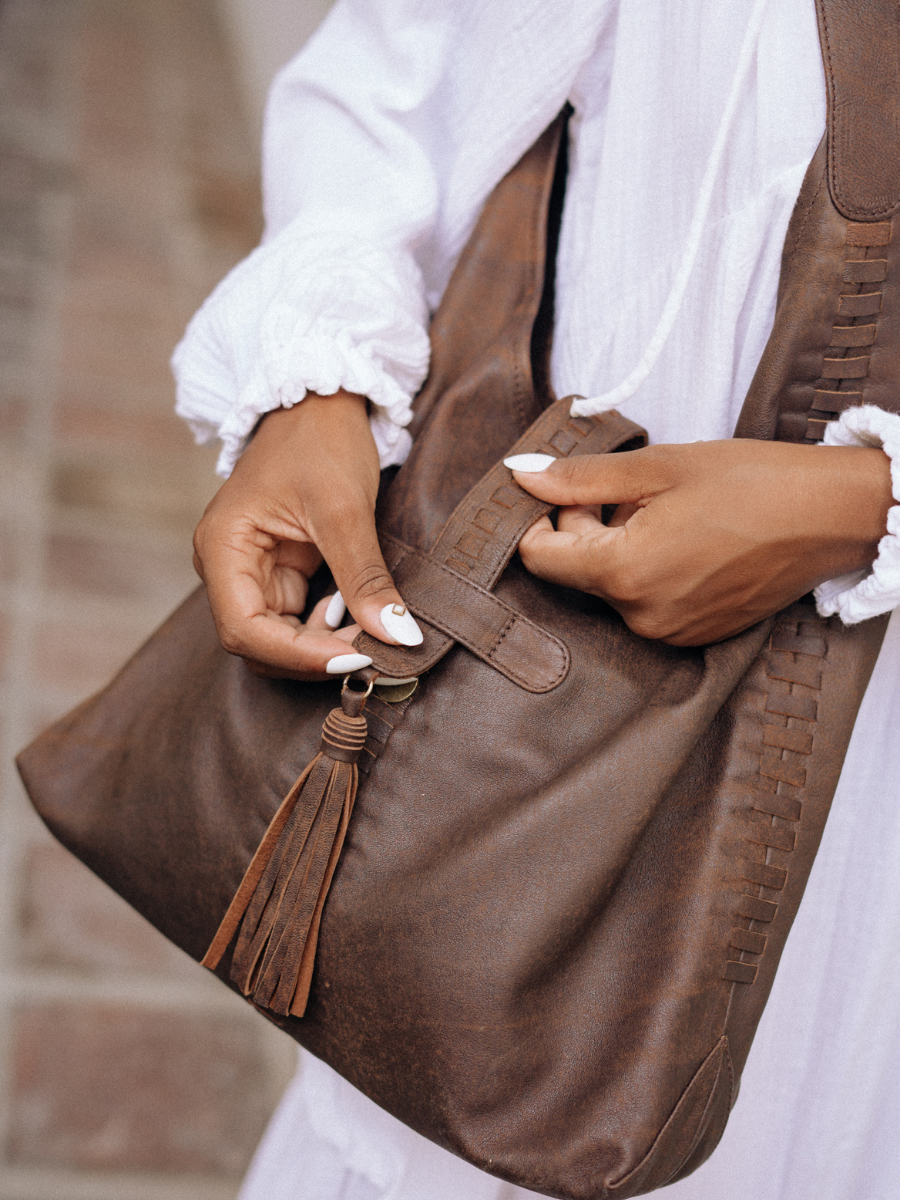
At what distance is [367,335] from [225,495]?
0.16 meters

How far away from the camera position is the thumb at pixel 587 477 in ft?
2.05

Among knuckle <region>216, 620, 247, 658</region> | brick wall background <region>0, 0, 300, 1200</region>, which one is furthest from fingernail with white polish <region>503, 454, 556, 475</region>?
brick wall background <region>0, 0, 300, 1200</region>

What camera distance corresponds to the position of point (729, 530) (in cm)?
59

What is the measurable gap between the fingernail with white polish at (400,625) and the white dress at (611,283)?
18 cm

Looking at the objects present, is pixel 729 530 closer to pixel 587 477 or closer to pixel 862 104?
pixel 587 477

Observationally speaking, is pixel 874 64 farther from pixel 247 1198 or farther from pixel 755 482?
pixel 247 1198

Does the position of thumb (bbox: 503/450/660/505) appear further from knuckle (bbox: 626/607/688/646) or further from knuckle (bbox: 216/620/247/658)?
knuckle (bbox: 216/620/247/658)

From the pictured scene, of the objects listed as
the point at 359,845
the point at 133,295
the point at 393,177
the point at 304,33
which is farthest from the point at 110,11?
the point at 359,845

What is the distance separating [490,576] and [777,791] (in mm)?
233

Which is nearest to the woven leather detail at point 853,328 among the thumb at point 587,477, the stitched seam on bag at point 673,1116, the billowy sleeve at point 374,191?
the thumb at point 587,477

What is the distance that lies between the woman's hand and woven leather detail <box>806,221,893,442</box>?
4 cm

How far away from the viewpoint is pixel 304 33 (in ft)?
10.6

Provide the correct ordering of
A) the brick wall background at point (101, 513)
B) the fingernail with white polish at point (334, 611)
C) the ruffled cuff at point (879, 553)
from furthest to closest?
the brick wall background at point (101, 513) → the fingernail with white polish at point (334, 611) → the ruffled cuff at point (879, 553)

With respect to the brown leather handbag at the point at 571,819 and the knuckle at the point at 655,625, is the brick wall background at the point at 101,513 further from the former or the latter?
the knuckle at the point at 655,625
